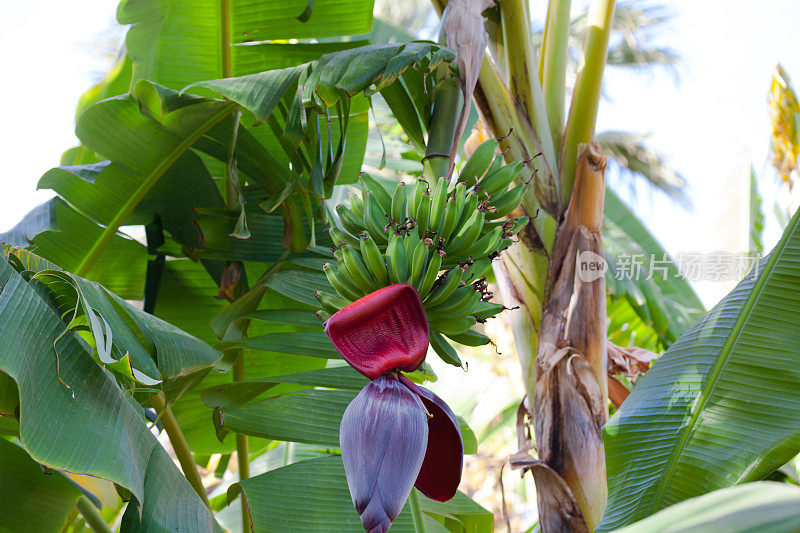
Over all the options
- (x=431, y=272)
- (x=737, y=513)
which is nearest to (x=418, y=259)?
(x=431, y=272)

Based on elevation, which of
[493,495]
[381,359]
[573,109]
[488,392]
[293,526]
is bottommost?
[493,495]

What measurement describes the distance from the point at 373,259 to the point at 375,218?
0.10 meters

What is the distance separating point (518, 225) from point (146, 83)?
0.60m

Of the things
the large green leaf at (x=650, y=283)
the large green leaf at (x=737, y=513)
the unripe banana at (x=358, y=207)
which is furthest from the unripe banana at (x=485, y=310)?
the large green leaf at (x=650, y=283)

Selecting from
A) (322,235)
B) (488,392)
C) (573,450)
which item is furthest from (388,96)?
(488,392)

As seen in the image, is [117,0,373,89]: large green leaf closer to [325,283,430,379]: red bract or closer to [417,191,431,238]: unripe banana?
[417,191,431,238]: unripe banana

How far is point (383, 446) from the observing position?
51cm

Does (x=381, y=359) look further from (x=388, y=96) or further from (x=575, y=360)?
(x=388, y=96)

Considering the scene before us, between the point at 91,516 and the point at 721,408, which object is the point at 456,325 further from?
the point at 91,516

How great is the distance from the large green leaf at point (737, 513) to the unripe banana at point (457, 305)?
467 millimetres

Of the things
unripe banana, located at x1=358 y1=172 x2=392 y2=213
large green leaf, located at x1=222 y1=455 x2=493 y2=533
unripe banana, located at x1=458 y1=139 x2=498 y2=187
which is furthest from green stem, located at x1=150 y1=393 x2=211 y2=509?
unripe banana, located at x1=458 y1=139 x2=498 y2=187

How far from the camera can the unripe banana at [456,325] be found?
726 millimetres

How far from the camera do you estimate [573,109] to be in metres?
1.05

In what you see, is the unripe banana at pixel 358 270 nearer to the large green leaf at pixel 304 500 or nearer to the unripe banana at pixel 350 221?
the unripe banana at pixel 350 221
